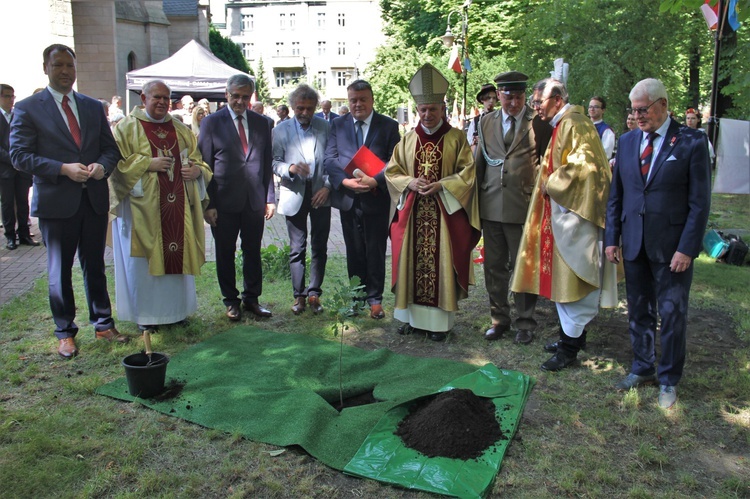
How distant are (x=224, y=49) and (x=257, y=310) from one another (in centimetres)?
4174

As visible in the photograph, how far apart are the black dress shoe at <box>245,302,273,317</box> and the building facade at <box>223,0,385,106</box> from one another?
203ft

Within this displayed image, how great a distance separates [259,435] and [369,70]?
118 ft

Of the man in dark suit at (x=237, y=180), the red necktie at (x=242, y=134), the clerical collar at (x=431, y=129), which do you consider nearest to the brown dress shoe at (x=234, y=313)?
the man in dark suit at (x=237, y=180)

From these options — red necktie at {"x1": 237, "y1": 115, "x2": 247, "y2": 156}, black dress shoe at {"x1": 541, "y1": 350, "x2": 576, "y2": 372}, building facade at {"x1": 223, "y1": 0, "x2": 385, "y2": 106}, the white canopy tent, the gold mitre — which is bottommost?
black dress shoe at {"x1": 541, "y1": 350, "x2": 576, "y2": 372}

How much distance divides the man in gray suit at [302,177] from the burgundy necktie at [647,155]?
3060mm

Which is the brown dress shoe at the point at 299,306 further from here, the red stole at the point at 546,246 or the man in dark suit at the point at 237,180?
the red stole at the point at 546,246

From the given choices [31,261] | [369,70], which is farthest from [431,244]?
[369,70]

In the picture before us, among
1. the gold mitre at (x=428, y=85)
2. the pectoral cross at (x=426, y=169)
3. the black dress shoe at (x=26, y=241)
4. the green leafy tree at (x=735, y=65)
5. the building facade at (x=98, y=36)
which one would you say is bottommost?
the black dress shoe at (x=26, y=241)

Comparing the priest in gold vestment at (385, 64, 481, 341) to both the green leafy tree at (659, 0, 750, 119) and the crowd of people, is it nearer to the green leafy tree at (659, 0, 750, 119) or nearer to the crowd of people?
the crowd of people

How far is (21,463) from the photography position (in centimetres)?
355

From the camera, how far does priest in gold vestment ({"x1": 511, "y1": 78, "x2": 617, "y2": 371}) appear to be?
485cm

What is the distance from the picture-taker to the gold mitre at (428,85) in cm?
538

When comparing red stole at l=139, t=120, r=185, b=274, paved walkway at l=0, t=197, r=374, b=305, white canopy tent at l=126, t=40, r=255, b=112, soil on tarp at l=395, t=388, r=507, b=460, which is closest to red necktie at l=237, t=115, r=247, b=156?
red stole at l=139, t=120, r=185, b=274

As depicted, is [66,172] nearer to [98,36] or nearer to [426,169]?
[426,169]
